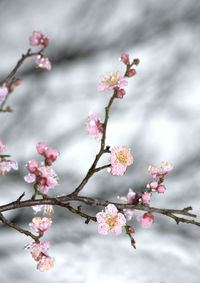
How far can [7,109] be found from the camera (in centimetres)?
76

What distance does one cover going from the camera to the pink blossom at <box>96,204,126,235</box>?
842 millimetres

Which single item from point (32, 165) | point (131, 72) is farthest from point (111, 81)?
point (32, 165)

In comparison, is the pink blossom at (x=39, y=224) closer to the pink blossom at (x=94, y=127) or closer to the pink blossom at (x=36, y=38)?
the pink blossom at (x=94, y=127)

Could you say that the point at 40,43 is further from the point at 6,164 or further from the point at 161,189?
the point at 161,189

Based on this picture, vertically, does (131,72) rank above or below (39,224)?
above

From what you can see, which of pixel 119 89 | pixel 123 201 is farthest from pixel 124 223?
pixel 119 89

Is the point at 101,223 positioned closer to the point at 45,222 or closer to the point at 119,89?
the point at 45,222

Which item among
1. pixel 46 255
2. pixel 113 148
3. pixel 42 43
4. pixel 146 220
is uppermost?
pixel 42 43

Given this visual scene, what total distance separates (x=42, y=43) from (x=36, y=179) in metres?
0.29

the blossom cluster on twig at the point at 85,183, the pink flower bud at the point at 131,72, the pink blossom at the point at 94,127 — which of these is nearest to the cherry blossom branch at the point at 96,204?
the blossom cluster on twig at the point at 85,183

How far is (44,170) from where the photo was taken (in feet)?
2.65

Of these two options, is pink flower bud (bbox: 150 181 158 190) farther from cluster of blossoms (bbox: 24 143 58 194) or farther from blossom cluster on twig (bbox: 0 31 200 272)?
cluster of blossoms (bbox: 24 143 58 194)

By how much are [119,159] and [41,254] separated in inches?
11.0

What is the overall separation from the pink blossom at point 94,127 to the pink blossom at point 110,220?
16 centimetres
